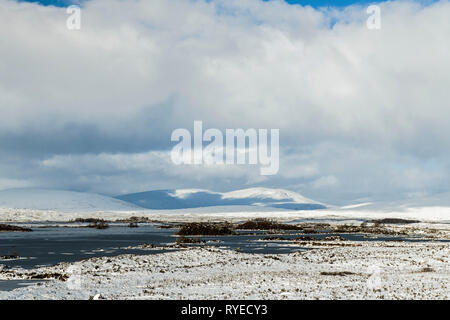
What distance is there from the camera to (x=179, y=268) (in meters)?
36.8

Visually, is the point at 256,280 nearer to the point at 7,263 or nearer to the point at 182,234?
the point at 7,263

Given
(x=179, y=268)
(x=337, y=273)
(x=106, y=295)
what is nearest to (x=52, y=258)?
(x=179, y=268)

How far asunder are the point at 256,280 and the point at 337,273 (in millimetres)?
6214

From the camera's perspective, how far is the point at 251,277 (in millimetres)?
31625

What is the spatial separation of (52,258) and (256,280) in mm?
19383

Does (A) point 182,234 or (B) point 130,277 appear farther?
(A) point 182,234

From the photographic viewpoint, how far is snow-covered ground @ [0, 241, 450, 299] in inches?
987

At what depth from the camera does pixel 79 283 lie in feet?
93.6

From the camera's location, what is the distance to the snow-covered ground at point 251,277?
2506 centimetres

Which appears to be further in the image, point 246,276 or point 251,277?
point 246,276

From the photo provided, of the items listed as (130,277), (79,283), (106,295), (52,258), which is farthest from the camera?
(52,258)
